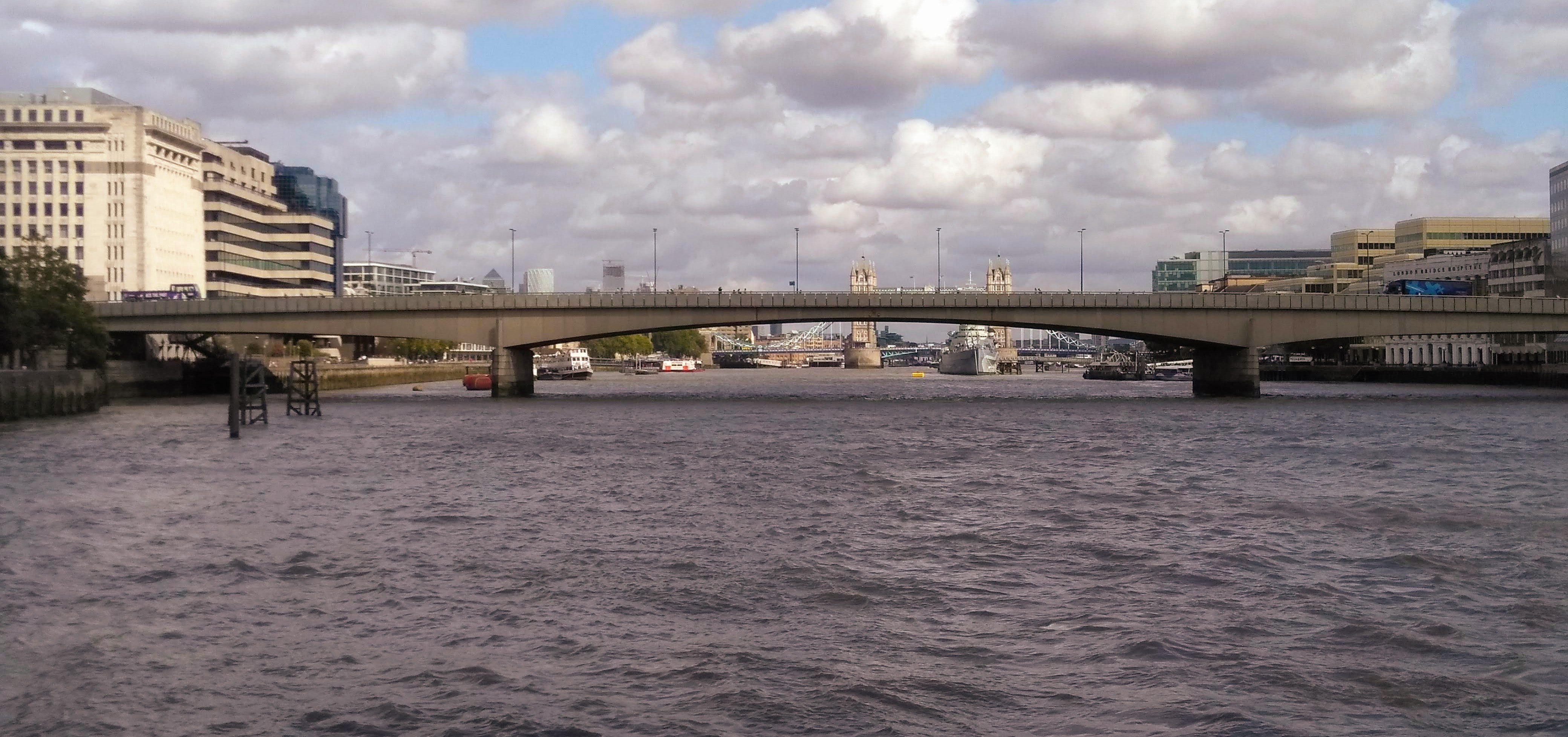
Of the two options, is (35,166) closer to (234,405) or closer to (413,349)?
(413,349)

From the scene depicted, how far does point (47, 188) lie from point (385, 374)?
123ft

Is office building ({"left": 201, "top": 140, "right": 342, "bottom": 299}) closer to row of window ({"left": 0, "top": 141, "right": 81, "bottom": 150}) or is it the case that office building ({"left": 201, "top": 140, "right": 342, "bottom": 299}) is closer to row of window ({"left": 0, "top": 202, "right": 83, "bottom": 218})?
row of window ({"left": 0, "top": 202, "right": 83, "bottom": 218})

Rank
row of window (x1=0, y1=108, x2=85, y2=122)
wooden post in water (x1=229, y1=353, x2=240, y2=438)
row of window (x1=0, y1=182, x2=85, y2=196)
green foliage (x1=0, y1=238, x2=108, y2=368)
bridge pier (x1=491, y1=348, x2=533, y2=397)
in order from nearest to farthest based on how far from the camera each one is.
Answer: wooden post in water (x1=229, y1=353, x2=240, y2=438) < green foliage (x1=0, y1=238, x2=108, y2=368) < bridge pier (x1=491, y1=348, x2=533, y2=397) < row of window (x1=0, y1=182, x2=85, y2=196) < row of window (x1=0, y1=108, x2=85, y2=122)

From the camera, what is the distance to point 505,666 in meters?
16.6

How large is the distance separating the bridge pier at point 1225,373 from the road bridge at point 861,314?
4.26 feet

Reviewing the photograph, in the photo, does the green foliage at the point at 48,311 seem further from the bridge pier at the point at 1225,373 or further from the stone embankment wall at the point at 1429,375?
the stone embankment wall at the point at 1429,375

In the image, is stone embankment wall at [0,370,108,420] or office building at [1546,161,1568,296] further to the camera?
office building at [1546,161,1568,296]

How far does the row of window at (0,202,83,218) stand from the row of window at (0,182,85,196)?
3.32ft

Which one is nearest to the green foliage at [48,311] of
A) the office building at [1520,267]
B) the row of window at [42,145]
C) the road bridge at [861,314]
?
the road bridge at [861,314]

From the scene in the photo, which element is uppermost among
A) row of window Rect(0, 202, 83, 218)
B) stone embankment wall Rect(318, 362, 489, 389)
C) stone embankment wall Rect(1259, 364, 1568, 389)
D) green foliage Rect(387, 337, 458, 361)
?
row of window Rect(0, 202, 83, 218)

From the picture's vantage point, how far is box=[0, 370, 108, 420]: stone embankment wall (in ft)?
214

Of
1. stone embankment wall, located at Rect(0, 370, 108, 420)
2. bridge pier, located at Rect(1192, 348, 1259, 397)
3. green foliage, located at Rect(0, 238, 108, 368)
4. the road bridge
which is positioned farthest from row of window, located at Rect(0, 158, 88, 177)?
bridge pier, located at Rect(1192, 348, 1259, 397)

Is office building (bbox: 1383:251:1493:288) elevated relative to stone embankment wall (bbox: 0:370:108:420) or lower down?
elevated

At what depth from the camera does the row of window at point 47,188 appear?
139 meters
